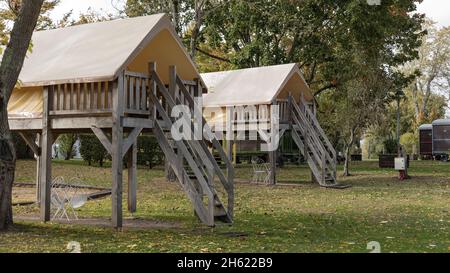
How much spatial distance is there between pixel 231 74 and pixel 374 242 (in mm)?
18495

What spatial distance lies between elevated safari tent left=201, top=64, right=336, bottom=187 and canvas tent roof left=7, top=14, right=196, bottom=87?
10.6 meters

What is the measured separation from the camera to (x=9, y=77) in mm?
10250

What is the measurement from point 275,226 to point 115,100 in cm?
434

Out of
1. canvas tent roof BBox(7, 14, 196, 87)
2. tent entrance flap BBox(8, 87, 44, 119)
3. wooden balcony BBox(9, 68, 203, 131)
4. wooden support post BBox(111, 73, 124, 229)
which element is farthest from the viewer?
tent entrance flap BBox(8, 87, 44, 119)

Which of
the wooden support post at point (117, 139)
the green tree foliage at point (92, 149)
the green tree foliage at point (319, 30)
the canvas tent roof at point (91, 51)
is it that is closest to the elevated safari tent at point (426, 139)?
the green tree foliage at point (319, 30)

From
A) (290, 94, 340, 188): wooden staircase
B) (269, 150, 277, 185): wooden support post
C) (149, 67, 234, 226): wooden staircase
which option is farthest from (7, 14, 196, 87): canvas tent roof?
(290, 94, 340, 188): wooden staircase

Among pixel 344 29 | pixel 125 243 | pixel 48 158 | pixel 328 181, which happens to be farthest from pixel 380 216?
pixel 344 29

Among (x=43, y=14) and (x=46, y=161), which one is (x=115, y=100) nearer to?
(x=46, y=161)

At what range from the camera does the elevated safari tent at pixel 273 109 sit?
75.7 ft

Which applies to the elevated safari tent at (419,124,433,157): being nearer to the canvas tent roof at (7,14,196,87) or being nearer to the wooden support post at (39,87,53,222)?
the canvas tent roof at (7,14,196,87)

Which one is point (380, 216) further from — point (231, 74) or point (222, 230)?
point (231, 74)

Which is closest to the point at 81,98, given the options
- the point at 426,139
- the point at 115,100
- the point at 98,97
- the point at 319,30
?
the point at 98,97

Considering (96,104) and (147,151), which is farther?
(147,151)

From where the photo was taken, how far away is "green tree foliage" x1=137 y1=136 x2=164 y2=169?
91.4 feet
